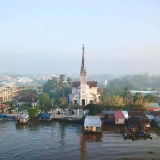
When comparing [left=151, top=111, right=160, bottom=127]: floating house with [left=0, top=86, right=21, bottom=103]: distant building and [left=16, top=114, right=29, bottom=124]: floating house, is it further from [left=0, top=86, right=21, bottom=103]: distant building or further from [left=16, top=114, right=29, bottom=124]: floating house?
[left=0, top=86, right=21, bottom=103]: distant building

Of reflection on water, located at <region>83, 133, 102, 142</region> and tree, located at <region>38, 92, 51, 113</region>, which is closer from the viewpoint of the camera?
reflection on water, located at <region>83, 133, 102, 142</region>

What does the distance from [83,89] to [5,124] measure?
15730 mm

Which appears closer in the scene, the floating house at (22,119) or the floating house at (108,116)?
the floating house at (22,119)

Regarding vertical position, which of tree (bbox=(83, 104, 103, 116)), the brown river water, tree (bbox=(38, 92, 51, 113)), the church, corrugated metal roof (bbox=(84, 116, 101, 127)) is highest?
the church

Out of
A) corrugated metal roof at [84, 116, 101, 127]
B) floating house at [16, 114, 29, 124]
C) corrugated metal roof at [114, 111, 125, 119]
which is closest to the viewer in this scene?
corrugated metal roof at [84, 116, 101, 127]

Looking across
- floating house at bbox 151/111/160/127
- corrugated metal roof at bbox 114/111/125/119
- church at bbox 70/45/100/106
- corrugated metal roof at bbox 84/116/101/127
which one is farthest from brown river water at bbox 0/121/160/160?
church at bbox 70/45/100/106

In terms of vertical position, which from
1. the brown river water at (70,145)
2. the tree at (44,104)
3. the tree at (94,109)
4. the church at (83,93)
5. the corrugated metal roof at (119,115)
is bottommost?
the brown river water at (70,145)

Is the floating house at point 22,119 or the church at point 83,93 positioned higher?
the church at point 83,93

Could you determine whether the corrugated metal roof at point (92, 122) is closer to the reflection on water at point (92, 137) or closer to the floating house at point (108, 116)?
the reflection on water at point (92, 137)

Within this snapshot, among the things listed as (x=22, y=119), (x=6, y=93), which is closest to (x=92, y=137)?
(x=22, y=119)

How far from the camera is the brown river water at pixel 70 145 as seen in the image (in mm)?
18922

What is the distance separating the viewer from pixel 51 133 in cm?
2559

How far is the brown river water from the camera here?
1892 cm

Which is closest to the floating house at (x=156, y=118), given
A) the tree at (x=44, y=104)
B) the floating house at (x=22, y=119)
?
the tree at (x=44, y=104)
